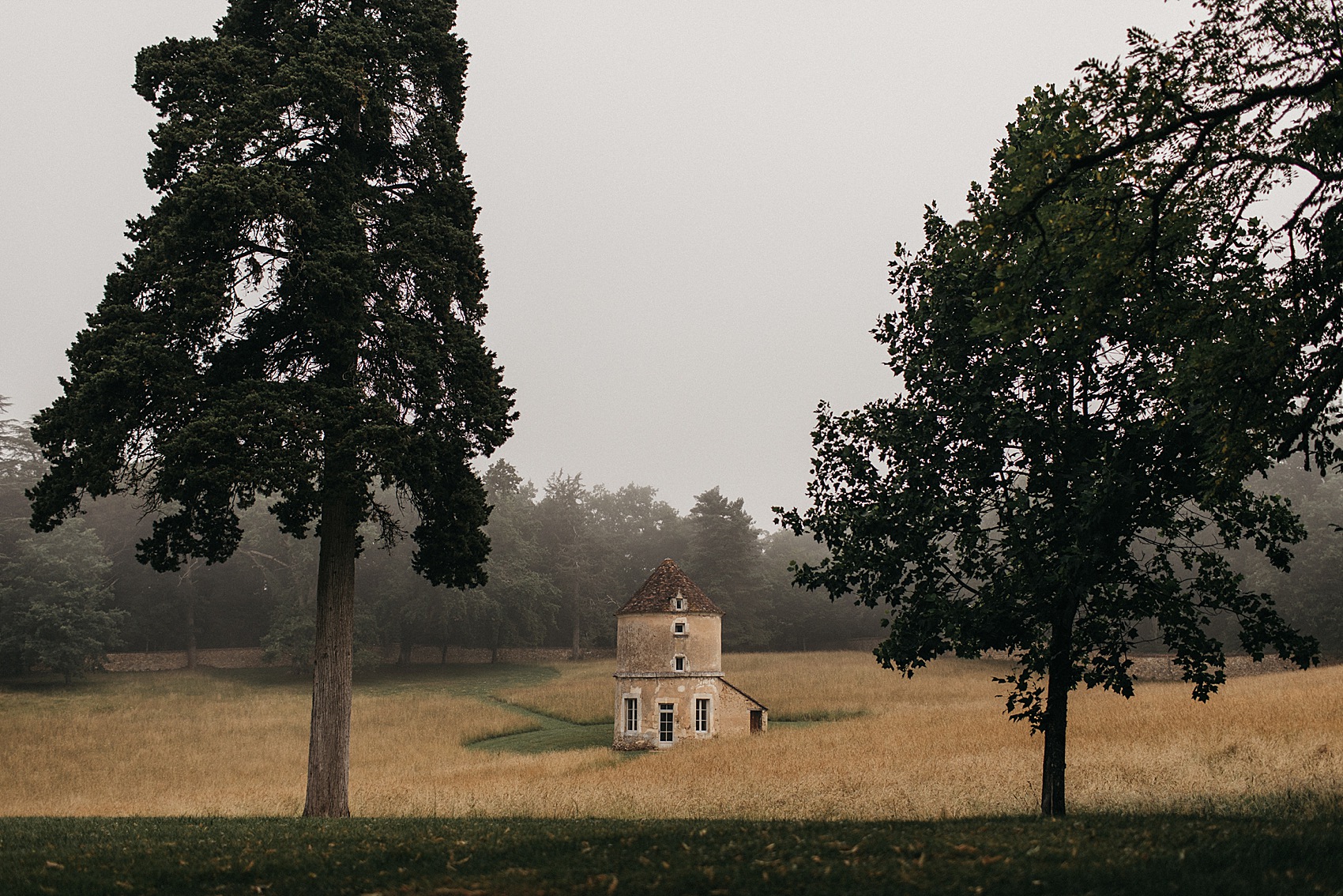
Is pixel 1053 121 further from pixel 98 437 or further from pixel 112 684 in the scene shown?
pixel 112 684

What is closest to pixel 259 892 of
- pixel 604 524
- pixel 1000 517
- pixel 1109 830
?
pixel 1109 830

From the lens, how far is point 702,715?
116ft

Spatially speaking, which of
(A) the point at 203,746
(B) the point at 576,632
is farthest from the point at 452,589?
(A) the point at 203,746

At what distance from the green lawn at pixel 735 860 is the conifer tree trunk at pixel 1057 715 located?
2.10 m

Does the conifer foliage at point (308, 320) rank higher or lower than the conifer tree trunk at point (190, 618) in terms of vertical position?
higher

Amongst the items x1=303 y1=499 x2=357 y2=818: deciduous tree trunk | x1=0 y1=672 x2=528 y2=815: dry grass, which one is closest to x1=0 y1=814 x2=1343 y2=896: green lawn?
x1=303 y1=499 x2=357 y2=818: deciduous tree trunk

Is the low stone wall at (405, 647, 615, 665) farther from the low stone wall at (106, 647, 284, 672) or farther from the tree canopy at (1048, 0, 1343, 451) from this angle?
the tree canopy at (1048, 0, 1343, 451)

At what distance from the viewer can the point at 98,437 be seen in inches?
570

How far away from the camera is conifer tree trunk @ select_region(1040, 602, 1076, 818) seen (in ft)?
44.7

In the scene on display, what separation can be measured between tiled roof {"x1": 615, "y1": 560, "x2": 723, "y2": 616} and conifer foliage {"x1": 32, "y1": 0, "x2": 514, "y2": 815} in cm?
1769

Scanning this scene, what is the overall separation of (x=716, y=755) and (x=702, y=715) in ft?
26.7

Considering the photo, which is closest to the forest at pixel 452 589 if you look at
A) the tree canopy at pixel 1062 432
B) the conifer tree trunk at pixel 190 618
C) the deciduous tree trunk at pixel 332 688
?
the conifer tree trunk at pixel 190 618

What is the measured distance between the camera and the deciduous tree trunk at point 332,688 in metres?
15.8

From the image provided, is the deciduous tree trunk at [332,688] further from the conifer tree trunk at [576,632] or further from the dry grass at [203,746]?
the conifer tree trunk at [576,632]
